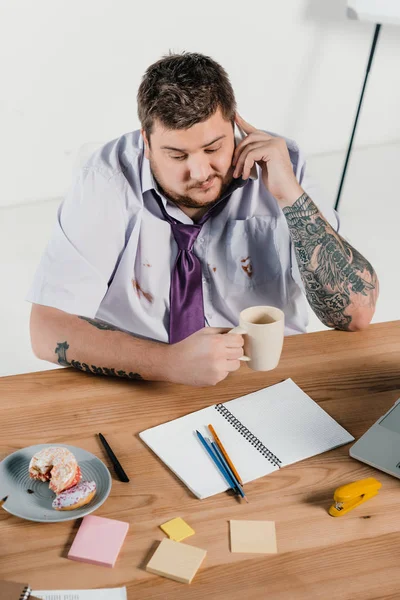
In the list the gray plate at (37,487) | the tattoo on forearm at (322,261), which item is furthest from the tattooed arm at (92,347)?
the tattoo on forearm at (322,261)

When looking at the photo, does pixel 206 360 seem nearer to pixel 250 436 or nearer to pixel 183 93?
pixel 250 436

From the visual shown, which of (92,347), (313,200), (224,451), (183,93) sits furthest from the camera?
(313,200)

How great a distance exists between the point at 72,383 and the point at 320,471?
0.49 m

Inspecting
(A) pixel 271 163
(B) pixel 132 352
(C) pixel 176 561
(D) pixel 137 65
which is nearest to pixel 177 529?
(C) pixel 176 561

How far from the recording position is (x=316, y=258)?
1.75m

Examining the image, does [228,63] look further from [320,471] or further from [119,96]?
[320,471]

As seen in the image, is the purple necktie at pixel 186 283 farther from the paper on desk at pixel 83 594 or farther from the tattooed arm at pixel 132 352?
the paper on desk at pixel 83 594

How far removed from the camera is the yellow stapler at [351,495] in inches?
42.8

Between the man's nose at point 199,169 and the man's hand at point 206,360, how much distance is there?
46 cm

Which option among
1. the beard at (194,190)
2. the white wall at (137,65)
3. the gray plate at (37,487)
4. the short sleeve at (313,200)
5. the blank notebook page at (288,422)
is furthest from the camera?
the white wall at (137,65)

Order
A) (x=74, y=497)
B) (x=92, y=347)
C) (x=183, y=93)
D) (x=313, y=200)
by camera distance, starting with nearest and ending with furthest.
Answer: (x=74, y=497), (x=92, y=347), (x=183, y=93), (x=313, y=200)

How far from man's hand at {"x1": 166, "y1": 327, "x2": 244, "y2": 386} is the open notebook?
0.06 meters

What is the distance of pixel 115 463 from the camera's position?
3.88 ft

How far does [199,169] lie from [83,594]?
1.00 metres
